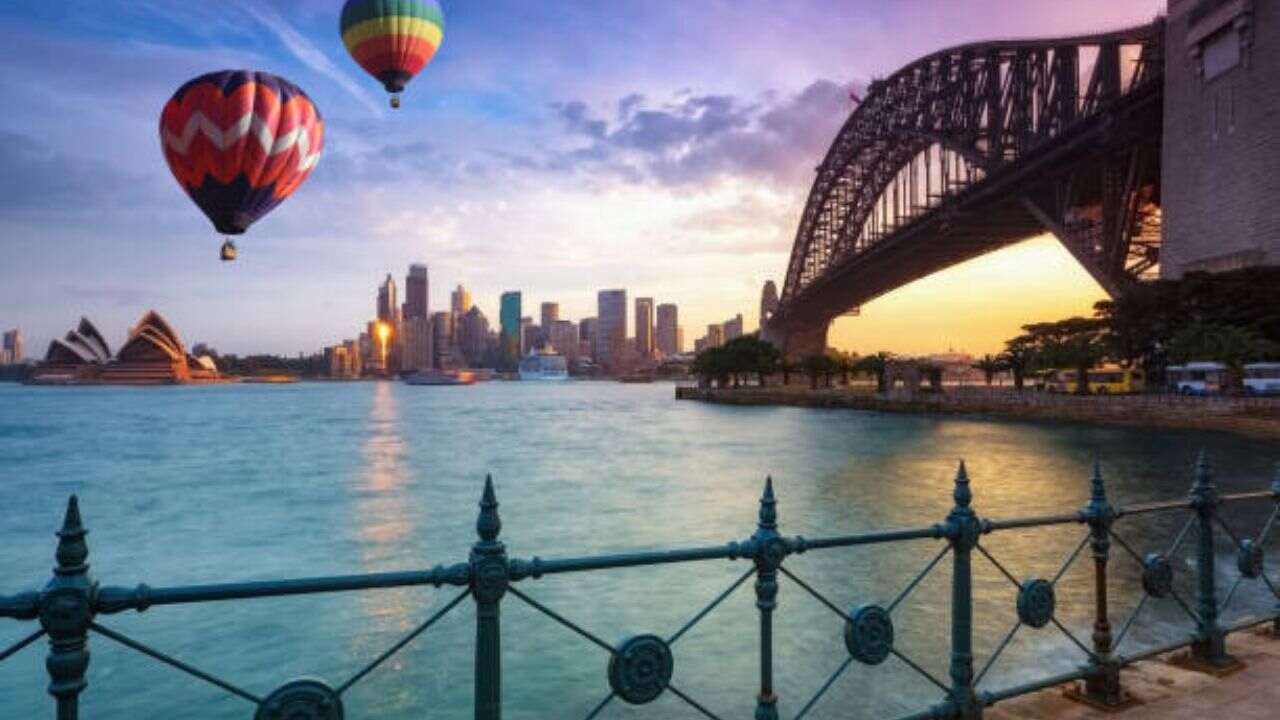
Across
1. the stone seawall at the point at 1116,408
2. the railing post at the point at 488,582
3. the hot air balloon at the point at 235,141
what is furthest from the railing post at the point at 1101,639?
the stone seawall at the point at 1116,408

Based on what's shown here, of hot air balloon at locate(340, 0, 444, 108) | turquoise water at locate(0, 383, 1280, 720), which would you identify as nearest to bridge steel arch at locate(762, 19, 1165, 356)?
turquoise water at locate(0, 383, 1280, 720)

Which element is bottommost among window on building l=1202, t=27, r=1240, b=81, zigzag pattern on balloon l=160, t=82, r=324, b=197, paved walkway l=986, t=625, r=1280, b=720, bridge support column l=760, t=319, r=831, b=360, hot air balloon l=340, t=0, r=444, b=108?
paved walkway l=986, t=625, r=1280, b=720

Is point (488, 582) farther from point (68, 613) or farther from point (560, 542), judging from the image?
point (560, 542)

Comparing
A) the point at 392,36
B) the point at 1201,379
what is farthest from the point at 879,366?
the point at 392,36

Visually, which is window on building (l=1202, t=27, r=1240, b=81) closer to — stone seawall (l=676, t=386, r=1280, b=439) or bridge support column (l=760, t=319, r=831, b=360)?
stone seawall (l=676, t=386, r=1280, b=439)

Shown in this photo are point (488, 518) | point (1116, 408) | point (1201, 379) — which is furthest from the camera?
point (1201, 379)

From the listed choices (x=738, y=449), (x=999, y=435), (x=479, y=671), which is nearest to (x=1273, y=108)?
(x=999, y=435)

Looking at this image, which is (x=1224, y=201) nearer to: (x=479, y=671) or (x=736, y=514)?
(x=736, y=514)
